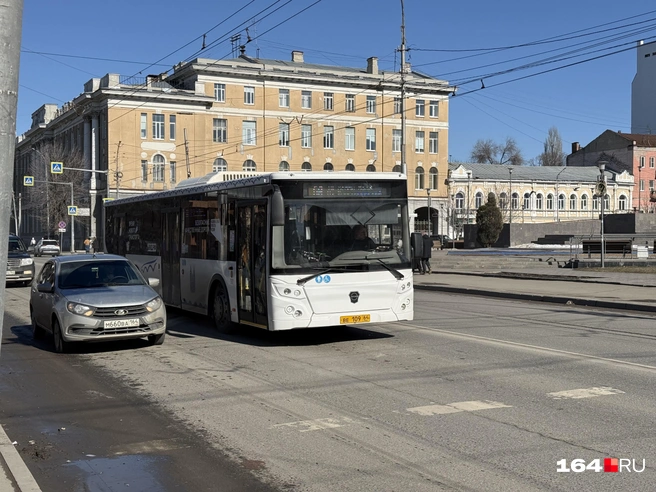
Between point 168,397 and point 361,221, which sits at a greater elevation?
point 361,221

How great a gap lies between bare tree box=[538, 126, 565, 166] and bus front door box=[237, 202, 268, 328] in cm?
12490

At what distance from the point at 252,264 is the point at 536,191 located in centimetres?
9132

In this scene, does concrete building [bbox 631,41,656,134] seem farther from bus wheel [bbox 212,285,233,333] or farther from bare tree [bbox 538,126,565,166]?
bus wheel [bbox 212,285,233,333]

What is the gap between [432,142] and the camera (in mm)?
84812

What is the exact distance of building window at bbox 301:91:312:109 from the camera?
78.0 m

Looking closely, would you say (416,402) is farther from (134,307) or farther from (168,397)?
(134,307)

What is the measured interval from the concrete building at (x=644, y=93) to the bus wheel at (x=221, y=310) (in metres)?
108

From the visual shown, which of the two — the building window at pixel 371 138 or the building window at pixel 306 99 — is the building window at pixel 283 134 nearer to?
the building window at pixel 306 99

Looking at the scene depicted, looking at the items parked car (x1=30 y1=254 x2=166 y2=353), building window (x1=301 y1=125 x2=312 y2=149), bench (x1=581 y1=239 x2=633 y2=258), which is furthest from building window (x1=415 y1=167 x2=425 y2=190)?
parked car (x1=30 y1=254 x2=166 y2=353)

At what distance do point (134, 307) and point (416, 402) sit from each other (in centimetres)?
567

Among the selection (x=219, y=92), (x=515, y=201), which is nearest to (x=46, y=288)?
(x=219, y=92)

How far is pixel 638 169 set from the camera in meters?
107

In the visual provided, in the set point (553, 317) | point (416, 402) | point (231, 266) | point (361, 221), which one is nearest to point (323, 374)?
point (416, 402)

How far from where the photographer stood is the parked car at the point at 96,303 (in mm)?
12312
